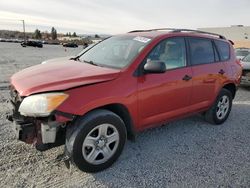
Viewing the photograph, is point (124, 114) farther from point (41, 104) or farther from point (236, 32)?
point (236, 32)

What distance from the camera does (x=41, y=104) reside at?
303 cm

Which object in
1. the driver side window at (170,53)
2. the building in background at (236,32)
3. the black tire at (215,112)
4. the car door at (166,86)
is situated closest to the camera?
the car door at (166,86)

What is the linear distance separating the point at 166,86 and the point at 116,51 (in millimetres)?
952

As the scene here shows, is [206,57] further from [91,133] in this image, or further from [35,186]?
[35,186]

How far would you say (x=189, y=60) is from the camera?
14.9 ft

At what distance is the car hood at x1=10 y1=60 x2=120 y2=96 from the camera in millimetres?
3205

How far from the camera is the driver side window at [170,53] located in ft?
13.2

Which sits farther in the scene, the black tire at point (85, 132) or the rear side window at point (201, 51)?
the rear side window at point (201, 51)

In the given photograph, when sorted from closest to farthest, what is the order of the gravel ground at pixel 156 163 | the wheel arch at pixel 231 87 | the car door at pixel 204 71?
the gravel ground at pixel 156 163
the car door at pixel 204 71
the wheel arch at pixel 231 87

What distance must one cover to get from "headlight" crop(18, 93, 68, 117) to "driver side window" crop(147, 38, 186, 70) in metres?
1.46

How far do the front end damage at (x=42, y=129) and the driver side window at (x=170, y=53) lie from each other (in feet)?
5.11

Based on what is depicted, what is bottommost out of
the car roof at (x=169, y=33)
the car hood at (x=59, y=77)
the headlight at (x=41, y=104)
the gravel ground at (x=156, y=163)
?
the gravel ground at (x=156, y=163)

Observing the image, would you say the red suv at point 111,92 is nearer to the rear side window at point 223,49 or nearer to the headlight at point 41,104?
the headlight at point 41,104

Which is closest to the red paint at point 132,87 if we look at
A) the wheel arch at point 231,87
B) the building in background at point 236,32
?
the wheel arch at point 231,87
